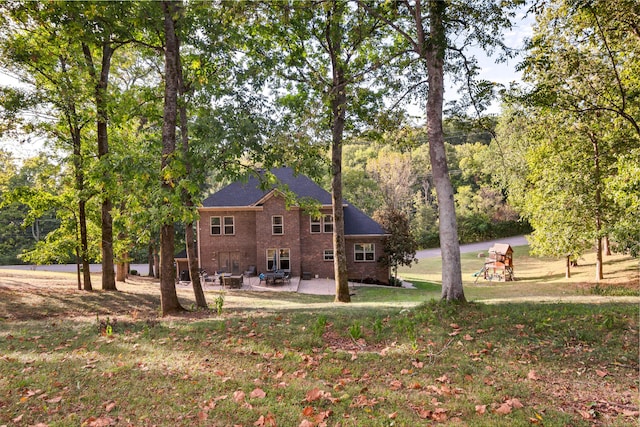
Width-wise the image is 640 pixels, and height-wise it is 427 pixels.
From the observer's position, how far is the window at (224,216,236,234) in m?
29.1

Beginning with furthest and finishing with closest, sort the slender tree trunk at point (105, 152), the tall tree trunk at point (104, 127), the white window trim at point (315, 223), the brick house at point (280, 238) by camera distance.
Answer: the white window trim at point (315, 223)
the brick house at point (280, 238)
the slender tree trunk at point (105, 152)
the tall tree trunk at point (104, 127)

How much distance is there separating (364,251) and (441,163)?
783 inches

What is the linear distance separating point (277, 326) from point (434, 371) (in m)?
3.53

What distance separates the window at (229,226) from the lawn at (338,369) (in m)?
20.0

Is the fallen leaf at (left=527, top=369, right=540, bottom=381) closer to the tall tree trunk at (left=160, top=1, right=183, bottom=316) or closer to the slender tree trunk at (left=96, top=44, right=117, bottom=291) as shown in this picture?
the tall tree trunk at (left=160, top=1, right=183, bottom=316)

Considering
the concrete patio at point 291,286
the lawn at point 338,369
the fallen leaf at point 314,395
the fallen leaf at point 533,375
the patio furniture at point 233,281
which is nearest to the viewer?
the lawn at point 338,369

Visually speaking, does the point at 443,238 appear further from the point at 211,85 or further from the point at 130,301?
the point at 130,301

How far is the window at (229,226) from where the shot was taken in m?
29.1

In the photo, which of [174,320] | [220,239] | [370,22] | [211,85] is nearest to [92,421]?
[174,320]

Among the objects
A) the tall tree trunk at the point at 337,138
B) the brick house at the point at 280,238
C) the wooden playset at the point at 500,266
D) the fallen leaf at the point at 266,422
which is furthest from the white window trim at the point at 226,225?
the fallen leaf at the point at 266,422

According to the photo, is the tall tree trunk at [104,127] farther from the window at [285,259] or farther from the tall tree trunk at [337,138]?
the window at [285,259]

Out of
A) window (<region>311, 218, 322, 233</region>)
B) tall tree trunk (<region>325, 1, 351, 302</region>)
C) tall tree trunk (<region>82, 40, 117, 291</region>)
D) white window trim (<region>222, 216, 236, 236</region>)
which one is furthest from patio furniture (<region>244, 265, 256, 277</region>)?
tall tree trunk (<region>325, 1, 351, 302</region>)

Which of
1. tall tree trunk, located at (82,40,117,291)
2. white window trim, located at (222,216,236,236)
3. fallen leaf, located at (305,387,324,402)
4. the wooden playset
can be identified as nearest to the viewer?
fallen leaf, located at (305,387,324,402)

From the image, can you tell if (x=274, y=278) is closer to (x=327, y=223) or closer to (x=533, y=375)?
(x=327, y=223)
